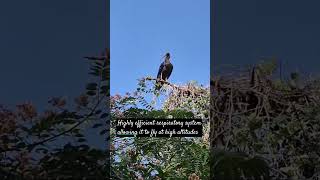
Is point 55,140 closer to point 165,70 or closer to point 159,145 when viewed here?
point 159,145

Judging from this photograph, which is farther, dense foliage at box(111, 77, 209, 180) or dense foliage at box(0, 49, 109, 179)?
dense foliage at box(111, 77, 209, 180)

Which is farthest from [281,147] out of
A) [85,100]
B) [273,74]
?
[85,100]

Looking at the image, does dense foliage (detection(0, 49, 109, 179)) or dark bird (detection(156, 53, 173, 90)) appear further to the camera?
dark bird (detection(156, 53, 173, 90))

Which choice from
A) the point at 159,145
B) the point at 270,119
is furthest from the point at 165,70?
the point at 270,119

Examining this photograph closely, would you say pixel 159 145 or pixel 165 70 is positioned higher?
pixel 165 70

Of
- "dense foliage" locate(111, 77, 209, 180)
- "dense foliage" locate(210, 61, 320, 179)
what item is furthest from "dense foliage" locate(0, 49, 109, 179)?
"dense foliage" locate(210, 61, 320, 179)

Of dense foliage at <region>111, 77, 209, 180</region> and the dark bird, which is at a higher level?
the dark bird

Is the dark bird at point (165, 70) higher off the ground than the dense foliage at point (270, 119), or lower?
higher

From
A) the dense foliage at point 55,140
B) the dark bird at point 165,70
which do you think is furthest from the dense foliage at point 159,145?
the dense foliage at point 55,140

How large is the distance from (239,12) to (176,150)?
47.6 inches

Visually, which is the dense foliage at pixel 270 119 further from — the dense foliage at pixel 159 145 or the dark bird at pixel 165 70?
the dark bird at pixel 165 70

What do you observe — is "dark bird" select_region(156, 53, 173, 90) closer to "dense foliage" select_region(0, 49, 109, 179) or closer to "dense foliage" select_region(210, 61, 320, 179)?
"dense foliage" select_region(210, 61, 320, 179)

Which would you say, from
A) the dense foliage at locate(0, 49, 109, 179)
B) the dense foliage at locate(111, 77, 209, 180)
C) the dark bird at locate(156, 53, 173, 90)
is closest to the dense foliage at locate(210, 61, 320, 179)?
the dense foliage at locate(111, 77, 209, 180)

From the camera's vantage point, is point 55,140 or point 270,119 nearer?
point 55,140
